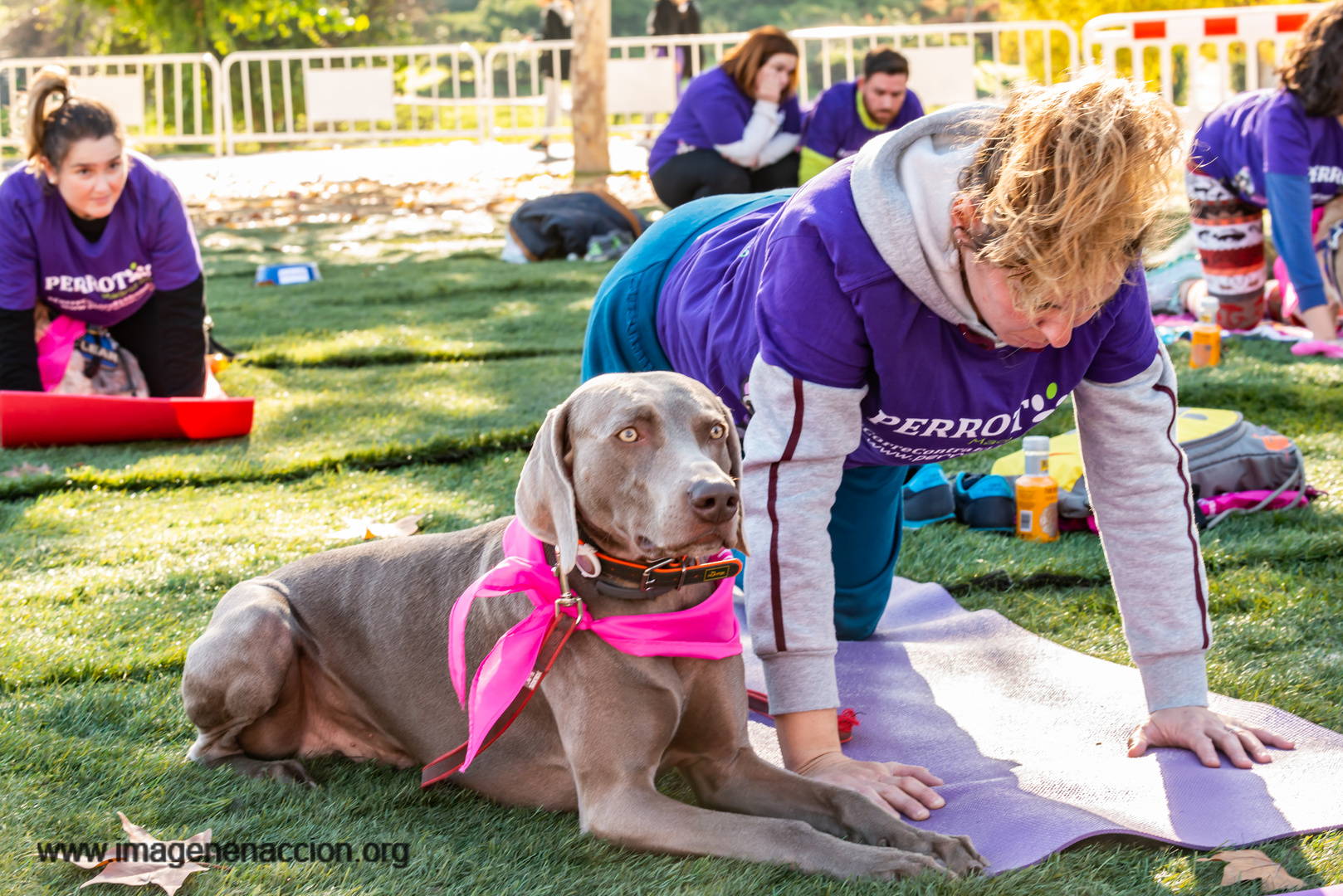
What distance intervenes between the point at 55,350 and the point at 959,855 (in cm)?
497

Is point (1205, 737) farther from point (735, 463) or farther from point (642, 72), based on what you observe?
point (642, 72)

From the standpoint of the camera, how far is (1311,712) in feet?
9.56

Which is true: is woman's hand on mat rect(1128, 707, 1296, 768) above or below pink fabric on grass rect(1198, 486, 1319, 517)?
below

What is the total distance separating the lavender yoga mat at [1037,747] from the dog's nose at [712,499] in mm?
774

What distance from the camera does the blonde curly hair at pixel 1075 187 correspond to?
6.86 feet

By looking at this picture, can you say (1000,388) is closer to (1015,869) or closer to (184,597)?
(1015,869)

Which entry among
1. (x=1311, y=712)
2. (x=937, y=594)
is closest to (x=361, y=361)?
(x=937, y=594)

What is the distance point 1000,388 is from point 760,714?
3.32ft

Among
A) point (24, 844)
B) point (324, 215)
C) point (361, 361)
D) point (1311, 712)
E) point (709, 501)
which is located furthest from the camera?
point (324, 215)

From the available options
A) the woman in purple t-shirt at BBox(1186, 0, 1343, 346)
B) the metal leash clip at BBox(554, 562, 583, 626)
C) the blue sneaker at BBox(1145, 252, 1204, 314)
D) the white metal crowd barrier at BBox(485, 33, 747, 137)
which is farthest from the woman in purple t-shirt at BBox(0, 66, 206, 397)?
the white metal crowd barrier at BBox(485, 33, 747, 137)

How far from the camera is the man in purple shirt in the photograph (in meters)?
9.12

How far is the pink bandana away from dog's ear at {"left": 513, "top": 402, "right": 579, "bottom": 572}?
0.29ft

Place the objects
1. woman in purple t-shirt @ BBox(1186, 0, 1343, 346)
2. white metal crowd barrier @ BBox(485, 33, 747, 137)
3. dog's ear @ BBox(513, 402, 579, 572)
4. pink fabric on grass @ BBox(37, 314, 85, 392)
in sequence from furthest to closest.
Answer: white metal crowd barrier @ BBox(485, 33, 747, 137), woman in purple t-shirt @ BBox(1186, 0, 1343, 346), pink fabric on grass @ BBox(37, 314, 85, 392), dog's ear @ BBox(513, 402, 579, 572)

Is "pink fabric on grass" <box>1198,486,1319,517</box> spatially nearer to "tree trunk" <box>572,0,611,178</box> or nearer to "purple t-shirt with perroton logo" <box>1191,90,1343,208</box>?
"purple t-shirt with perroton logo" <box>1191,90,1343,208</box>
